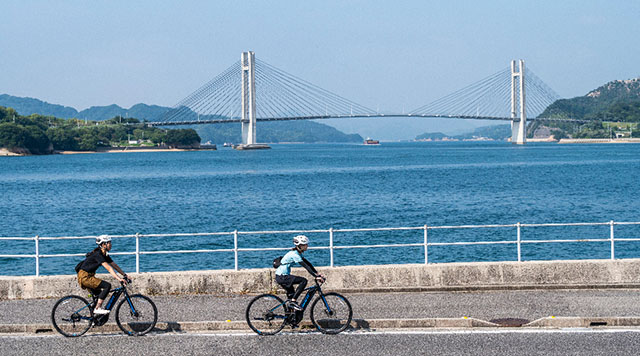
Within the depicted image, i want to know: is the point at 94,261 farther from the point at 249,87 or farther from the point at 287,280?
the point at 249,87

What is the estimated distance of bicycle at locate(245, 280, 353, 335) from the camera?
1098cm

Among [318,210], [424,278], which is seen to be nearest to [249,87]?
[318,210]

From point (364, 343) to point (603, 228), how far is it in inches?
1285

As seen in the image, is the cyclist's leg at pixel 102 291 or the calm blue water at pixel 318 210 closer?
the cyclist's leg at pixel 102 291

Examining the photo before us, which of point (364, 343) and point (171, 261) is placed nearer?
point (364, 343)

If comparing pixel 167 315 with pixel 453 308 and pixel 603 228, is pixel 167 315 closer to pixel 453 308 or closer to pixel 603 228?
pixel 453 308

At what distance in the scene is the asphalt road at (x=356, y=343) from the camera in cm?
987

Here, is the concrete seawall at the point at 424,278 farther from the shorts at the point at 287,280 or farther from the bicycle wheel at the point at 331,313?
the shorts at the point at 287,280

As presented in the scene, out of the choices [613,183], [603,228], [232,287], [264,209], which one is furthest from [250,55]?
[232,287]

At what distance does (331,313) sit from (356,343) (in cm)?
76

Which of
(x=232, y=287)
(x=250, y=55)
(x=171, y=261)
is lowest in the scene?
(x=171, y=261)

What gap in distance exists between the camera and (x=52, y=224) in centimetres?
4569

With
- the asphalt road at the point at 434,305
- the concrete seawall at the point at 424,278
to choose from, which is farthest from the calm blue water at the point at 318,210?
the asphalt road at the point at 434,305

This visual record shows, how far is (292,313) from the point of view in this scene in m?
11.0
